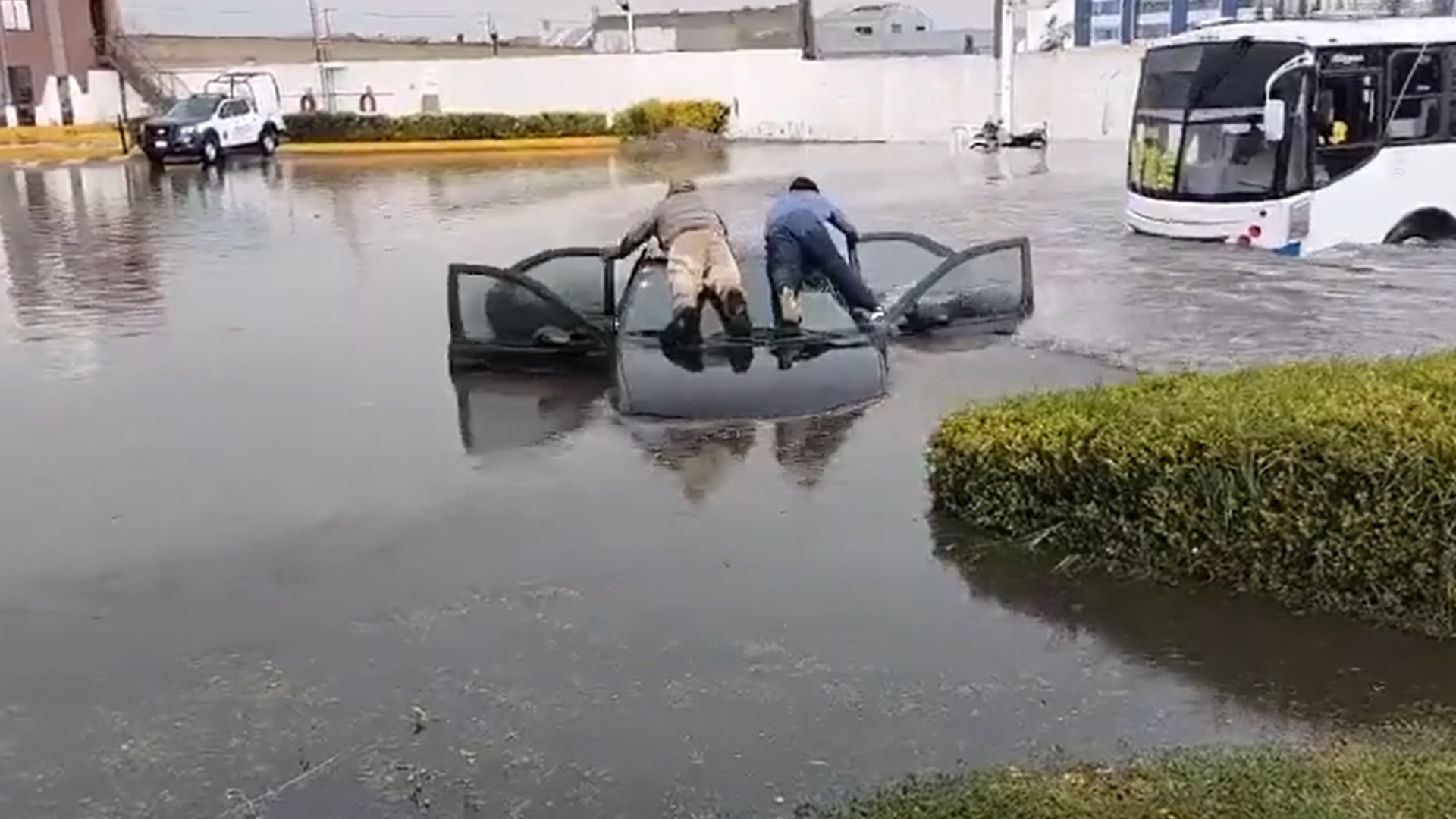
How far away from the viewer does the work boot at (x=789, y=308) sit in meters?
11.7

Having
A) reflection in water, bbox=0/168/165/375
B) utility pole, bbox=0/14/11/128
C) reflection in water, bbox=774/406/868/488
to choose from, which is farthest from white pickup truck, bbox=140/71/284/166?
reflection in water, bbox=774/406/868/488

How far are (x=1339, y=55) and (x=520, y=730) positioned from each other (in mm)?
14027

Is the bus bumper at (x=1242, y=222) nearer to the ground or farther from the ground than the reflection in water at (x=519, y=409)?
farther from the ground

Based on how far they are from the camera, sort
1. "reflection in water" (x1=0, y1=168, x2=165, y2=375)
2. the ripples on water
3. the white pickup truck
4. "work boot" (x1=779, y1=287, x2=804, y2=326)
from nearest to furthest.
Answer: "work boot" (x1=779, y1=287, x2=804, y2=326), the ripples on water, "reflection in water" (x1=0, y1=168, x2=165, y2=375), the white pickup truck

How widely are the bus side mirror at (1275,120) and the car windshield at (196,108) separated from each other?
27.9 meters

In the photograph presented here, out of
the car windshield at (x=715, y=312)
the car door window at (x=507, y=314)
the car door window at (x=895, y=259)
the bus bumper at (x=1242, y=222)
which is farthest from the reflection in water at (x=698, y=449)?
the bus bumper at (x=1242, y=222)

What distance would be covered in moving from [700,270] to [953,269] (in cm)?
256

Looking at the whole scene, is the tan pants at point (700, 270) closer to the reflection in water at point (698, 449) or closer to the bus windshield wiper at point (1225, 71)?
the reflection in water at point (698, 449)

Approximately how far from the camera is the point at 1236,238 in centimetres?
1691

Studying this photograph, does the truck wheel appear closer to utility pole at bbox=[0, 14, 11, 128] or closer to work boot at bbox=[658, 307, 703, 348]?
utility pole at bbox=[0, 14, 11, 128]

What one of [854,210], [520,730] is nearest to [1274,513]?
[520,730]

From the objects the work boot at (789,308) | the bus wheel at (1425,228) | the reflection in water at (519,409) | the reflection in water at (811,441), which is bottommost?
the reflection in water at (811,441)

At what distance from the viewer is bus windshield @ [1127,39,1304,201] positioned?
53.4 ft

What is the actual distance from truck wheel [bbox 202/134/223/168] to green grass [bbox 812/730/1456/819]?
34.9 meters
